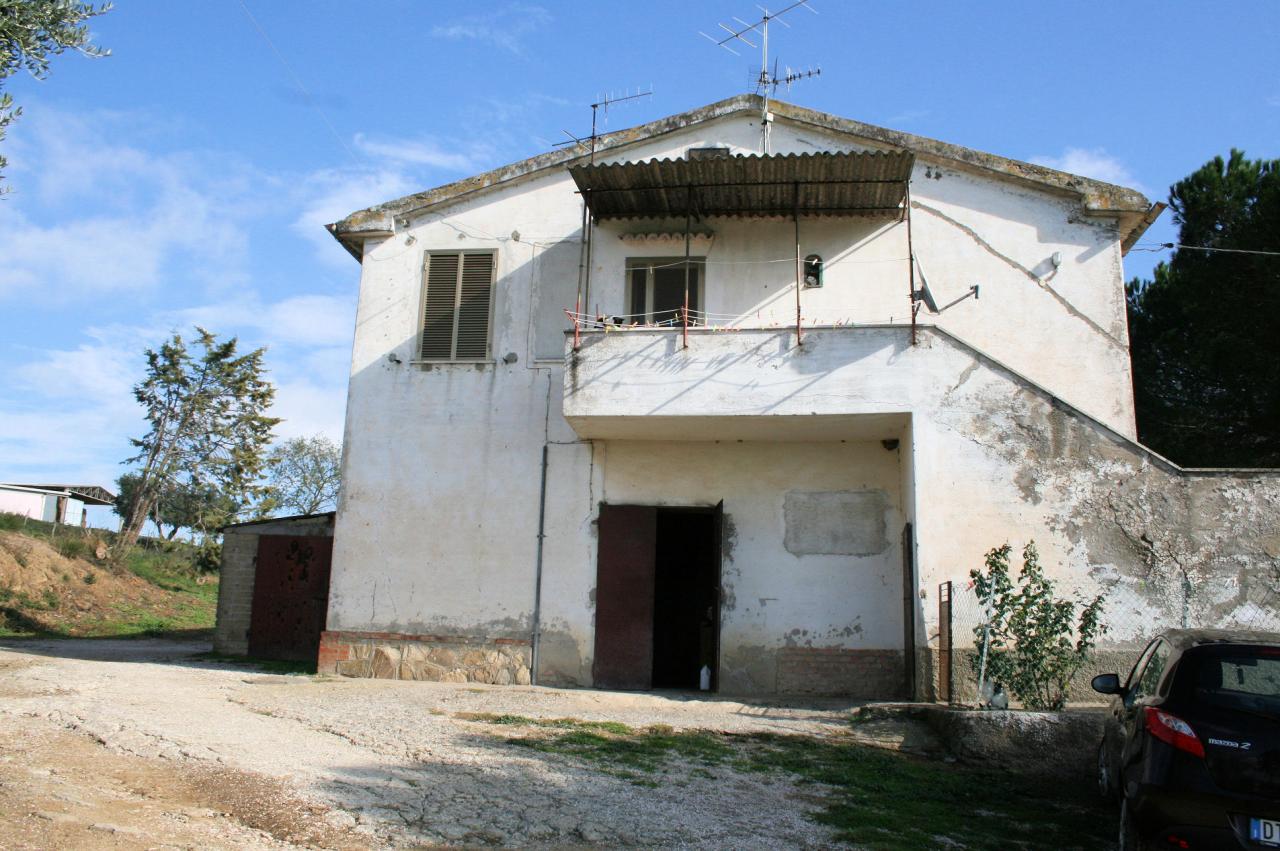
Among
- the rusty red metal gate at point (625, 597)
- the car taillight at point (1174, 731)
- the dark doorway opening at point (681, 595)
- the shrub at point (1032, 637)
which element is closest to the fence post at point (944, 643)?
the shrub at point (1032, 637)

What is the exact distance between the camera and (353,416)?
45.2 feet

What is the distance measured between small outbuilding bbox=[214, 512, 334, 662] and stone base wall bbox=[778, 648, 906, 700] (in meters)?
7.60

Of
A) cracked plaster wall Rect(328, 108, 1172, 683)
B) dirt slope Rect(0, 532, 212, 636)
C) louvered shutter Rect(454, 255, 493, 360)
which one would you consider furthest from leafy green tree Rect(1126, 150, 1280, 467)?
dirt slope Rect(0, 532, 212, 636)

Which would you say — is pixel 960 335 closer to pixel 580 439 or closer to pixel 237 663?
pixel 580 439

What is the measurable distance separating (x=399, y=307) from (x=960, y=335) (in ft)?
27.2

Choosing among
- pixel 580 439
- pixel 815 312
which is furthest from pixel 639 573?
pixel 815 312

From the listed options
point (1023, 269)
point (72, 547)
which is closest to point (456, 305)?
point (1023, 269)

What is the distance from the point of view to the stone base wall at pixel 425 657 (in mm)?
12750

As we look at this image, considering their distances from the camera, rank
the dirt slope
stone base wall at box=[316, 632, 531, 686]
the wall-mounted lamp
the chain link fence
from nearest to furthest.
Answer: the chain link fence
stone base wall at box=[316, 632, 531, 686]
the wall-mounted lamp
the dirt slope

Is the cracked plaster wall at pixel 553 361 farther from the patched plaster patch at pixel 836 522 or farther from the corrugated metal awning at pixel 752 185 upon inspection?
the corrugated metal awning at pixel 752 185

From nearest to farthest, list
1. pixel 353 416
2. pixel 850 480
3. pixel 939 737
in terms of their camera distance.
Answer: pixel 939 737, pixel 850 480, pixel 353 416

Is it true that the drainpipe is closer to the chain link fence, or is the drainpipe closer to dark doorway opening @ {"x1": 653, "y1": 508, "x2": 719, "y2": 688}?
dark doorway opening @ {"x1": 653, "y1": 508, "x2": 719, "y2": 688}

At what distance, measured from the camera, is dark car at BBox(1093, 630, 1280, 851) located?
4.41 metres

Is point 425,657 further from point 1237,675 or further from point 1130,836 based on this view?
point 1237,675
